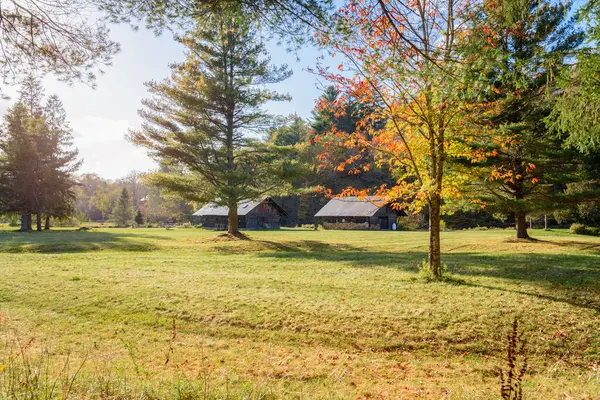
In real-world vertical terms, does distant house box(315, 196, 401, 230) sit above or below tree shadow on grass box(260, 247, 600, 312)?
above

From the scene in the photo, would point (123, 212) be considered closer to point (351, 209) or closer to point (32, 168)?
point (32, 168)

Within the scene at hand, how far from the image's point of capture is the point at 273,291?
945 cm

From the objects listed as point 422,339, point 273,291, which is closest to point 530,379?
point 422,339

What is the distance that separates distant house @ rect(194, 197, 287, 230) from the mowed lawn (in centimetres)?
3925

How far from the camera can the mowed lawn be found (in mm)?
4734

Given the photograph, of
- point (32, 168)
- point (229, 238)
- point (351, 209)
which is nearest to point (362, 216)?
point (351, 209)

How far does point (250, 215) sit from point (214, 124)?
89.6 ft

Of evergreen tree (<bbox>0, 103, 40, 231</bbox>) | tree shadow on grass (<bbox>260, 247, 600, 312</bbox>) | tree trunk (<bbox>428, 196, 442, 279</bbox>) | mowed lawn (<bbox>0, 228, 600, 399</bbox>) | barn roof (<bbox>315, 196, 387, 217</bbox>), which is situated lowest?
mowed lawn (<bbox>0, 228, 600, 399</bbox>)

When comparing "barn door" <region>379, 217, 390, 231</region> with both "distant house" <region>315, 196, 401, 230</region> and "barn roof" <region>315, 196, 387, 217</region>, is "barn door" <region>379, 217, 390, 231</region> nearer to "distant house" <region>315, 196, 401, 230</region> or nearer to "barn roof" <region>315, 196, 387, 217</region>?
"distant house" <region>315, 196, 401, 230</region>

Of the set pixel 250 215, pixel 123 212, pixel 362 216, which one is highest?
pixel 123 212

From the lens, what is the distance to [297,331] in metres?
7.07

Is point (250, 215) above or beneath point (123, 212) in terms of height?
beneath

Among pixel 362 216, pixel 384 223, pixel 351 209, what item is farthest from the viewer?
pixel 351 209

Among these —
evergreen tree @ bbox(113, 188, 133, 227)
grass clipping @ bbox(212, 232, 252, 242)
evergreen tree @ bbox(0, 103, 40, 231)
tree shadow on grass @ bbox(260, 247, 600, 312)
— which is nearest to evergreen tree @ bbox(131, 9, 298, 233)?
grass clipping @ bbox(212, 232, 252, 242)
